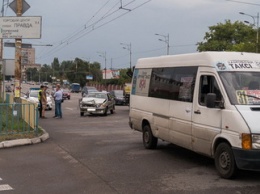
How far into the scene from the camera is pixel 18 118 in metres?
13.1

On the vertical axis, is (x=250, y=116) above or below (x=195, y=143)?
above

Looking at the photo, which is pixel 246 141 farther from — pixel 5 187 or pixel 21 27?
pixel 21 27

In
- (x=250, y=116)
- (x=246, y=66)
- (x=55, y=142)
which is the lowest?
(x=55, y=142)

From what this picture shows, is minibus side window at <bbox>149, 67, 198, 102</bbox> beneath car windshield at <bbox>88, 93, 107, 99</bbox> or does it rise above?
above

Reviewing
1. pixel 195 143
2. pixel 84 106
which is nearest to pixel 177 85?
pixel 195 143

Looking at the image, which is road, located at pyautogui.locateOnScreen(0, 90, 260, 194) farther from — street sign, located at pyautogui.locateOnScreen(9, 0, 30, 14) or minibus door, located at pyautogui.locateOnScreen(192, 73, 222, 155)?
street sign, located at pyautogui.locateOnScreen(9, 0, 30, 14)

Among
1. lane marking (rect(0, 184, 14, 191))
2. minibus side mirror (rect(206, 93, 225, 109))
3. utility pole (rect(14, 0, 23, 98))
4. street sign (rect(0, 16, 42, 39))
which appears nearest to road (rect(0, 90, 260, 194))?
lane marking (rect(0, 184, 14, 191))

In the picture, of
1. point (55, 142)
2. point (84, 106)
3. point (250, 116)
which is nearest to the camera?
point (250, 116)

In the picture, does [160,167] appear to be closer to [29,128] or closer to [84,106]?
[29,128]

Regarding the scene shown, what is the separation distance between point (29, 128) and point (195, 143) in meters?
6.34

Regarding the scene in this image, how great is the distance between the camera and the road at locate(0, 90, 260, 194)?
277 inches

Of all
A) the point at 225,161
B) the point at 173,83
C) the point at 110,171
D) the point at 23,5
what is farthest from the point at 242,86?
the point at 23,5

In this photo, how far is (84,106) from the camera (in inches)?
990

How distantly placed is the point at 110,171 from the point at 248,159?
2.67 meters
